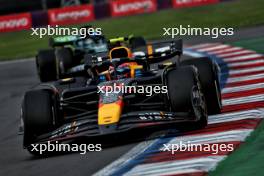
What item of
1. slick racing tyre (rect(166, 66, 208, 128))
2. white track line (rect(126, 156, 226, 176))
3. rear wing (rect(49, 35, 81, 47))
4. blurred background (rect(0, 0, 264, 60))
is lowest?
blurred background (rect(0, 0, 264, 60))

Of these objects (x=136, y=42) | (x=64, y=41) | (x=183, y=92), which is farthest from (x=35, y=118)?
(x=64, y=41)

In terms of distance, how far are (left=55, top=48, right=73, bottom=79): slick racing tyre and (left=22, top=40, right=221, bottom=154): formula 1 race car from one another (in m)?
7.36

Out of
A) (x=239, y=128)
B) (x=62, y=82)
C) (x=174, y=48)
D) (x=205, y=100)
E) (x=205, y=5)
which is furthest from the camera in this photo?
(x=205, y=5)

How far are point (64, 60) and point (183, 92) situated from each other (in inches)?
358

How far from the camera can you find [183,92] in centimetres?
1046

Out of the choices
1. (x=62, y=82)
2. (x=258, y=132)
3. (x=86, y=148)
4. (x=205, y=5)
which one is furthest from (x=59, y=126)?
(x=205, y=5)

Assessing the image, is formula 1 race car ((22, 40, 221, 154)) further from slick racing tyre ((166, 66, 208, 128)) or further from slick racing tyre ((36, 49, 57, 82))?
slick racing tyre ((36, 49, 57, 82))

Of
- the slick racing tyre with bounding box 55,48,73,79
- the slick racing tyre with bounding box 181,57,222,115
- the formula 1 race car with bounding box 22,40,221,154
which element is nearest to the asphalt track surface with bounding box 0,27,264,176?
the formula 1 race car with bounding box 22,40,221,154

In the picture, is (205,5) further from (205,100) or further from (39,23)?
(205,100)

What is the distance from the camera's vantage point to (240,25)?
96.9 ft

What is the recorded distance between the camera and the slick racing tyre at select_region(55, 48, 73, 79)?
19.2 metres

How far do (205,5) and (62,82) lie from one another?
78.5 feet

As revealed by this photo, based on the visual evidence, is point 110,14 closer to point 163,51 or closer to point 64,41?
point 64,41

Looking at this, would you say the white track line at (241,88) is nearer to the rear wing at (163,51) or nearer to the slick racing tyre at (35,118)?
the rear wing at (163,51)
